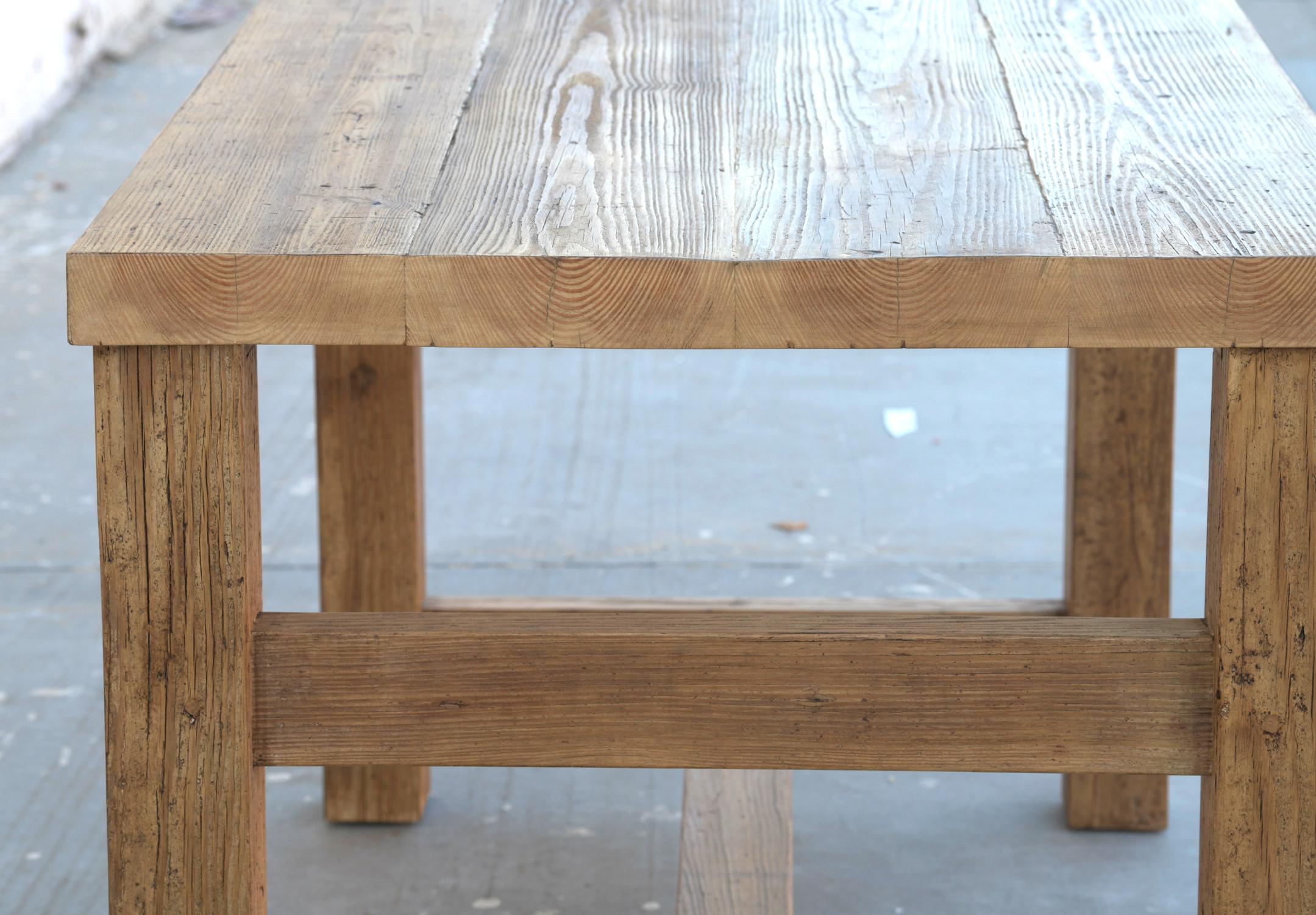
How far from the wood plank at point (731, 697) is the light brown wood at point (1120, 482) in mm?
629

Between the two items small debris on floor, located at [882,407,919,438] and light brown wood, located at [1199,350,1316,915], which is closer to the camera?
light brown wood, located at [1199,350,1316,915]

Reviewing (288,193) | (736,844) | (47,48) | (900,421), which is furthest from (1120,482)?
(47,48)

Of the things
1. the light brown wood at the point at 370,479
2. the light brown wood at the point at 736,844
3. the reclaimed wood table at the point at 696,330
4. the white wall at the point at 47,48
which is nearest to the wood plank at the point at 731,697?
the reclaimed wood table at the point at 696,330

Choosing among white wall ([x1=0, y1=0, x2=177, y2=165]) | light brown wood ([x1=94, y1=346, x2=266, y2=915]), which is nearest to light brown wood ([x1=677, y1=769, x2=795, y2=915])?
light brown wood ([x1=94, y1=346, x2=266, y2=915])

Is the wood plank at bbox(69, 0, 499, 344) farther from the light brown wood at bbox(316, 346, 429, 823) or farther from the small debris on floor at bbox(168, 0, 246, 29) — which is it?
the small debris on floor at bbox(168, 0, 246, 29)

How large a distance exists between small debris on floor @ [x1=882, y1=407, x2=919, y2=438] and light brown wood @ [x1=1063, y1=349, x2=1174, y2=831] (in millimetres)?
1399

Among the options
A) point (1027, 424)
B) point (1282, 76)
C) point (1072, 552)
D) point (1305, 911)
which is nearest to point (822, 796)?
point (1072, 552)

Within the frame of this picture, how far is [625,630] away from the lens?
0.91 m

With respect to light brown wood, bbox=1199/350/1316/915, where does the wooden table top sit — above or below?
above

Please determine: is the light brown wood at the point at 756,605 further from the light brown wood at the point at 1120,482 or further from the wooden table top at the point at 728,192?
the wooden table top at the point at 728,192

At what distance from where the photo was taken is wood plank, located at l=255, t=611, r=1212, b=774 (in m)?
0.90

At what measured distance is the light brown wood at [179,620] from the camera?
34.0 inches

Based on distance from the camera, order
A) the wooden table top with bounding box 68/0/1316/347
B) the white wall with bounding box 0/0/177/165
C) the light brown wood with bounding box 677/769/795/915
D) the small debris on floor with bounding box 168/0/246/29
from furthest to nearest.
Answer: the small debris on floor with bounding box 168/0/246/29 < the white wall with bounding box 0/0/177/165 < the light brown wood with bounding box 677/769/795/915 < the wooden table top with bounding box 68/0/1316/347

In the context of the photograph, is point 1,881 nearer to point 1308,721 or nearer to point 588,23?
point 588,23
